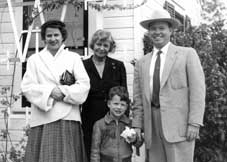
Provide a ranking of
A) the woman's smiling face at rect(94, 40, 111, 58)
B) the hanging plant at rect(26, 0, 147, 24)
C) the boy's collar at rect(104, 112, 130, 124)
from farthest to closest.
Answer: the hanging plant at rect(26, 0, 147, 24)
the woman's smiling face at rect(94, 40, 111, 58)
the boy's collar at rect(104, 112, 130, 124)

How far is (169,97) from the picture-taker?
11.1 ft

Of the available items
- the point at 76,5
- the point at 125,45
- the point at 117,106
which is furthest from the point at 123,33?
the point at 117,106

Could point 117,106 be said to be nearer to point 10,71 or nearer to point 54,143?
point 54,143

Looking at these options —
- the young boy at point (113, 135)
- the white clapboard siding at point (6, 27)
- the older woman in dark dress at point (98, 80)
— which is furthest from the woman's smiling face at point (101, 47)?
the white clapboard siding at point (6, 27)

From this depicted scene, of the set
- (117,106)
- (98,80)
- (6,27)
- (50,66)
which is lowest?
(117,106)

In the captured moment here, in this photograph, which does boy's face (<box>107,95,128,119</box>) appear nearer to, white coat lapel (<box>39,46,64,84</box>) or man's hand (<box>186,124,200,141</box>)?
white coat lapel (<box>39,46,64,84</box>)

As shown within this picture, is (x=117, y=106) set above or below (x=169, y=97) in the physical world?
below

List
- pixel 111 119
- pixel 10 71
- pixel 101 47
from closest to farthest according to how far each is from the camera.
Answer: pixel 111 119 → pixel 101 47 → pixel 10 71

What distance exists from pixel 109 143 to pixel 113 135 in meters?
0.09

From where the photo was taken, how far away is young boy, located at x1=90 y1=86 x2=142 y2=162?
12.4 ft

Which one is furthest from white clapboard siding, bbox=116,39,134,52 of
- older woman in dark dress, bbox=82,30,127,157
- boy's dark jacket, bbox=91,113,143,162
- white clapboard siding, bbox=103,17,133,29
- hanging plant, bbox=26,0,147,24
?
boy's dark jacket, bbox=91,113,143,162

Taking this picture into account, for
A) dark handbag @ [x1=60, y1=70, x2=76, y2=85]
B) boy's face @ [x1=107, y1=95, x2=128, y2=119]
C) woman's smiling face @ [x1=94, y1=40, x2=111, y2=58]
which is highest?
woman's smiling face @ [x1=94, y1=40, x2=111, y2=58]

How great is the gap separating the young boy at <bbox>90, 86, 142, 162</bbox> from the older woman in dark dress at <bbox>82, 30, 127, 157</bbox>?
164 millimetres

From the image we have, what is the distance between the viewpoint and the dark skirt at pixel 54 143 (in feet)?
12.0
